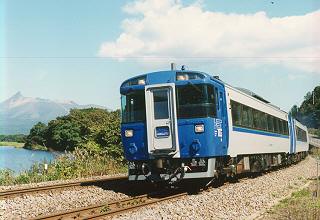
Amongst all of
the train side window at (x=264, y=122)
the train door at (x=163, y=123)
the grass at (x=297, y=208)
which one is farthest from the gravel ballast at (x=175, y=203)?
the train side window at (x=264, y=122)

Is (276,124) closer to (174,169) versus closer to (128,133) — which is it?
(174,169)

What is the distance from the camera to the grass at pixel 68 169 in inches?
709

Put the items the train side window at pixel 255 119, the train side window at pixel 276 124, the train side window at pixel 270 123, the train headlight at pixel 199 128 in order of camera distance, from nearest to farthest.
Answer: the train headlight at pixel 199 128 → the train side window at pixel 255 119 → the train side window at pixel 270 123 → the train side window at pixel 276 124

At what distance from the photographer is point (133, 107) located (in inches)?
526

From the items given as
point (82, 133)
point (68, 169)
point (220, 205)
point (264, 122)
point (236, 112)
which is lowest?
point (220, 205)

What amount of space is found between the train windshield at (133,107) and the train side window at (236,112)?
10.4 feet

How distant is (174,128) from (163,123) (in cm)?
34

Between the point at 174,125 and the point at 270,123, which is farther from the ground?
the point at 270,123

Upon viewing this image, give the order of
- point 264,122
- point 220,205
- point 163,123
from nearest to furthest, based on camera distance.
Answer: point 220,205 → point 163,123 → point 264,122

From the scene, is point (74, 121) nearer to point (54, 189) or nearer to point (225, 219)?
point (54, 189)

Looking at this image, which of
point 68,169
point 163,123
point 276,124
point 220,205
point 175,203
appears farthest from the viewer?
point 276,124

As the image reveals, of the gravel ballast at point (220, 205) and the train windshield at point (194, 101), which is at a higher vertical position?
the train windshield at point (194, 101)

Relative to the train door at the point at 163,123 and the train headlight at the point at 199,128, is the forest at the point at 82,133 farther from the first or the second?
the train headlight at the point at 199,128

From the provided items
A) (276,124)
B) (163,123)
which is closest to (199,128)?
(163,123)
